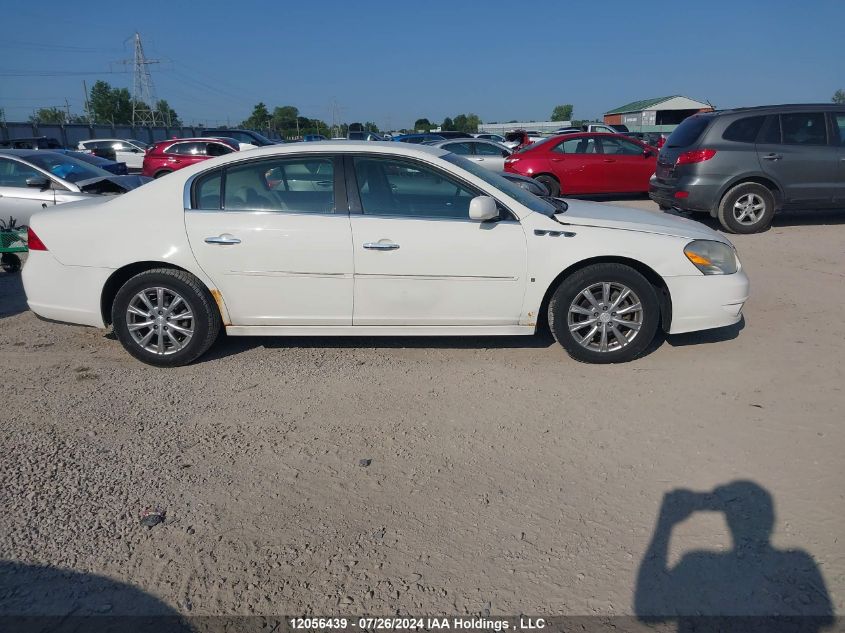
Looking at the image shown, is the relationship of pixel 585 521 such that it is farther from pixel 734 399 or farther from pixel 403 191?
pixel 403 191

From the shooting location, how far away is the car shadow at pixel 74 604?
241 cm

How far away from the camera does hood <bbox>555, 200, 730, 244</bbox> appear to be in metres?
4.73

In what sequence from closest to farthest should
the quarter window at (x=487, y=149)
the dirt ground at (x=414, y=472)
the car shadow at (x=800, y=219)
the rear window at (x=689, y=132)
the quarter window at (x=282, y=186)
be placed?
the dirt ground at (x=414, y=472) → the quarter window at (x=282, y=186) → the rear window at (x=689, y=132) → the car shadow at (x=800, y=219) → the quarter window at (x=487, y=149)

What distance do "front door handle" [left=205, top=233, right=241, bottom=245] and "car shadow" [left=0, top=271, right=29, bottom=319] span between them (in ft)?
9.89

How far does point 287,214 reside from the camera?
4.64 m

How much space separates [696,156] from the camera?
9.58 m

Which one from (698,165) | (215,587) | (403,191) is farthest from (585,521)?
(698,165)

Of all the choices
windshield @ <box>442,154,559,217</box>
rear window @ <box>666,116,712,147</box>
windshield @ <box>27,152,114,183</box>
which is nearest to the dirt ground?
windshield @ <box>442,154,559,217</box>

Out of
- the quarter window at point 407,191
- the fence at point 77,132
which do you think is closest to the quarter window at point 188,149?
the quarter window at point 407,191

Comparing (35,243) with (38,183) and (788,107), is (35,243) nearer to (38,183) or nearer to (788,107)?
(38,183)

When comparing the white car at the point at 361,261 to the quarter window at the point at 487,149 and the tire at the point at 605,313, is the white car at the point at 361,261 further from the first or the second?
the quarter window at the point at 487,149

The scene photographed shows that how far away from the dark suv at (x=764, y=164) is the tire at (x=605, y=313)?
5.75 meters

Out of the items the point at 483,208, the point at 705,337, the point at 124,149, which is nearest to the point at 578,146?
the point at 705,337

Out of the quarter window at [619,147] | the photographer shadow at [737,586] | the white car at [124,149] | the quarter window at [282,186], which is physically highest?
the white car at [124,149]
